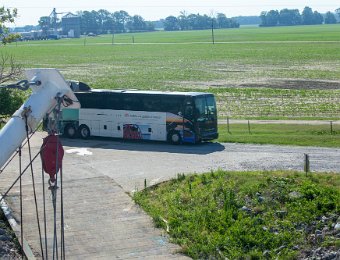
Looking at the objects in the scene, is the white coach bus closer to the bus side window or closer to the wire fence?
the bus side window

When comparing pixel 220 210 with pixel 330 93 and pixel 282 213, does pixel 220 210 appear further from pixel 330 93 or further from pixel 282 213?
pixel 330 93

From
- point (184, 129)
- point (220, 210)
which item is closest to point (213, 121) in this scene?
point (184, 129)

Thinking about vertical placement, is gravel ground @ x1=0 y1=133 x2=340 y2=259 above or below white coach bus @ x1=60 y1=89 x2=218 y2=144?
below

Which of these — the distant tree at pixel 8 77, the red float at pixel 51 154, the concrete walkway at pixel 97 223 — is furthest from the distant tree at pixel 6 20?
the red float at pixel 51 154

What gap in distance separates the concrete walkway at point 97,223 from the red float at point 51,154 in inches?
245

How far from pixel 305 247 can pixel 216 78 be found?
198ft

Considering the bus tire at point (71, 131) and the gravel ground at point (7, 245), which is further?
the bus tire at point (71, 131)

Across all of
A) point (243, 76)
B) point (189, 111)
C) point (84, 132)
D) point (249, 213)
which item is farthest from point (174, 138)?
point (243, 76)

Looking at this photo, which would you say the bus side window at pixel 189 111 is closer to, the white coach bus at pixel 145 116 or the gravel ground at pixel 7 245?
the white coach bus at pixel 145 116

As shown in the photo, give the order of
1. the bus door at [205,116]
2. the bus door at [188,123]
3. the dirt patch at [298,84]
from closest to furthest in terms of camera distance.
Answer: the bus door at [188,123] < the bus door at [205,116] < the dirt patch at [298,84]

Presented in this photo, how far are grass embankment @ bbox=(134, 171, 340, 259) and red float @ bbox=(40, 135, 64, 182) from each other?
7.01 m

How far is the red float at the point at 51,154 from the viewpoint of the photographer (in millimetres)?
11859

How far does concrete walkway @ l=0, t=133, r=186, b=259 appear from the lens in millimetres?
18719

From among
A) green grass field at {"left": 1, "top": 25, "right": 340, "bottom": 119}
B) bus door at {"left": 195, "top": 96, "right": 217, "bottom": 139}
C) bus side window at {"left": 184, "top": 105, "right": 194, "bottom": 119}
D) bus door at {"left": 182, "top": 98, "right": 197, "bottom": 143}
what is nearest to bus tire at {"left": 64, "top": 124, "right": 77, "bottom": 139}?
bus door at {"left": 182, "top": 98, "right": 197, "bottom": 143}
